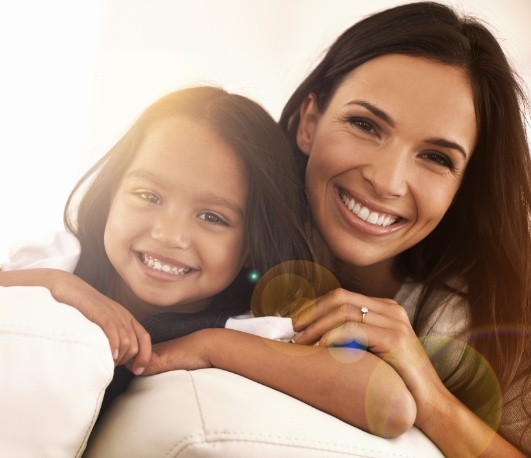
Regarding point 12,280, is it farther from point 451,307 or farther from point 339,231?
point 451,307

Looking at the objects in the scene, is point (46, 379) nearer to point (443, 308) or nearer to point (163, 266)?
point (163, 266)

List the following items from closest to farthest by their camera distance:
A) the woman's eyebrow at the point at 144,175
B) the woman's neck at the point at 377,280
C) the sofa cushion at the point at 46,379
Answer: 1. the sofa cushion at the point at 46,379
2. the woman's eyebrow at the point at 144,175
3. the woman's neck at the point at 377,280

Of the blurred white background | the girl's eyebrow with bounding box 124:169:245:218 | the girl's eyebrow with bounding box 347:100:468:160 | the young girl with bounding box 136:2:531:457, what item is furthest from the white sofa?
the blurred white background

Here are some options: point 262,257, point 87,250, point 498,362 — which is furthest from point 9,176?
point 498,362

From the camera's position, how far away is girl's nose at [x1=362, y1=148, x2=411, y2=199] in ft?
4.20

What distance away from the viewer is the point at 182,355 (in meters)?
0.92

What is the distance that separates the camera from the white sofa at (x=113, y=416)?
0.66 meters

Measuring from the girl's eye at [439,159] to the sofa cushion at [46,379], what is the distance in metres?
0.84

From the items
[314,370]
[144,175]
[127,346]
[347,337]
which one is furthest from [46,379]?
[144,175]

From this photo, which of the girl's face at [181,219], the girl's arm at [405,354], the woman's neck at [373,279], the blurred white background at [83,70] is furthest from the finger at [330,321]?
the blurred white background at [83,70]

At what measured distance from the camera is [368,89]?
1.33m

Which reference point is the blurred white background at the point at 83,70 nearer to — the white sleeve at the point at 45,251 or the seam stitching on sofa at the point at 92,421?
the white sleeve at the point at 45,251

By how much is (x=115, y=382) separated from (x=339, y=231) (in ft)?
1.93

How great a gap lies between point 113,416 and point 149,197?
1.69 ft
